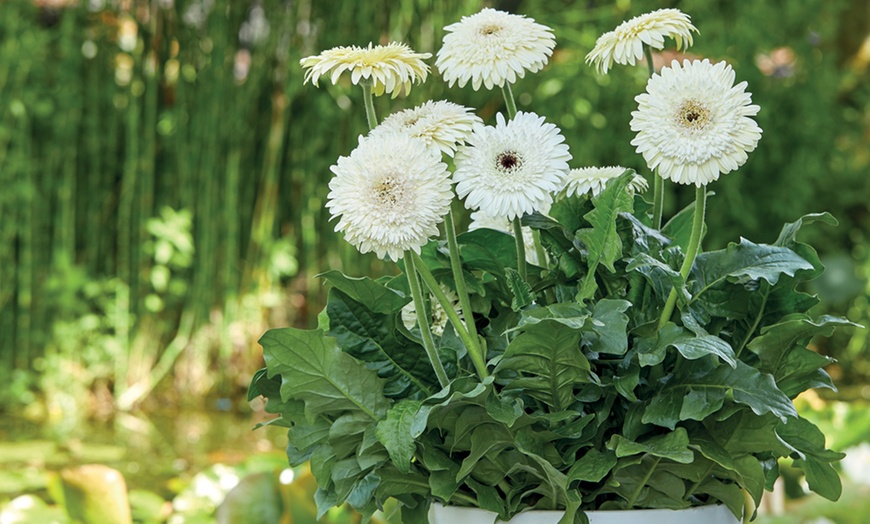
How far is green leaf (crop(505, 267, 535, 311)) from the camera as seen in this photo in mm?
584

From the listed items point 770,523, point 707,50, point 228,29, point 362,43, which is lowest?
point 770,523

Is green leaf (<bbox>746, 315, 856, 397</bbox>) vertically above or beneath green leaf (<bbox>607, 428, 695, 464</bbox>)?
above

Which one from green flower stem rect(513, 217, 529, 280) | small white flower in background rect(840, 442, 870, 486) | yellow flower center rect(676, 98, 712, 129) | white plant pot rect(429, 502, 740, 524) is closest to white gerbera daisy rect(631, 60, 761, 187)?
yellow flower center rect(676, 98, 712, 129)

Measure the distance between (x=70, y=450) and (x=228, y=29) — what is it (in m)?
1.45

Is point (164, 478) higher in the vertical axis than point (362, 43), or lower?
lower

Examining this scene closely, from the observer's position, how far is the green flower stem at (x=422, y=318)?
1.85ft

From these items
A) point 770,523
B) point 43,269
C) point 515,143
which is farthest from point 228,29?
point 515,143

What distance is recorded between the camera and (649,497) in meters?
0.60

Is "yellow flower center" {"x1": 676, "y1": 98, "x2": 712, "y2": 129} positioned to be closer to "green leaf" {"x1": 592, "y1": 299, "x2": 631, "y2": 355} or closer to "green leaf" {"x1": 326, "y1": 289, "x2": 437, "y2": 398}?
"green leaf" {"x1": 592, "y1": 299, "x2": 631, "y2": 355}

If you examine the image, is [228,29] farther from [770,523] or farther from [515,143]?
[515,143]

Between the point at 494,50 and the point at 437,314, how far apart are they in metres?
0.20

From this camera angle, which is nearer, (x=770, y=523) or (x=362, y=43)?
(x=770, y=523)

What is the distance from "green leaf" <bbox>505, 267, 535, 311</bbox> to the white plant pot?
0.13 metres

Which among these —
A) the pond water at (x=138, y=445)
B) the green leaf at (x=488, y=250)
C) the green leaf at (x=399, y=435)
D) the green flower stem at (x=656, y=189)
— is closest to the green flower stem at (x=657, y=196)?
the green flower stem at (x=656, y=189)
